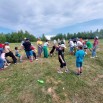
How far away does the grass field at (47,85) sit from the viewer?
8.46 metres

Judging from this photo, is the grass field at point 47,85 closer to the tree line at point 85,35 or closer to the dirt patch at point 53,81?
the dirt patch at point 53,81

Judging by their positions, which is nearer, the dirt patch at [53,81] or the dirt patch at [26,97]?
the dirt patch at [26,97]

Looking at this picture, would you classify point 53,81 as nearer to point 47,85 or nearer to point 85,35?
point 47,85

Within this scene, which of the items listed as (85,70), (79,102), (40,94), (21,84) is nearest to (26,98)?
(40,94)

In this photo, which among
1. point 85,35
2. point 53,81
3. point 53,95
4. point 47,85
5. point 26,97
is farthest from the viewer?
point 85,35

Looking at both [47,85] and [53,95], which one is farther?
[47,85]

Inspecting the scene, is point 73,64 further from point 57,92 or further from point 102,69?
point 57,92

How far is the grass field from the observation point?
8.46 meters

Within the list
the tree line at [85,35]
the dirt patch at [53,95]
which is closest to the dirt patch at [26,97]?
the dirt patch at [53,95]

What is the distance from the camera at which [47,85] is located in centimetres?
939

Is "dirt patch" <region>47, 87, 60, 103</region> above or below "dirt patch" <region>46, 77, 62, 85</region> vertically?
below

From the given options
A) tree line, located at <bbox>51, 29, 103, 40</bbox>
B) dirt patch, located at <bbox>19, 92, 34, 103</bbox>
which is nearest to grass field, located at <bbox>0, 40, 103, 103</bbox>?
dirt patch, located at <bbox>19, 92, 34, 103</bbox>

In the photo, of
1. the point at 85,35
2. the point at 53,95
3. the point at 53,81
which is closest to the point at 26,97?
the point at 53,95

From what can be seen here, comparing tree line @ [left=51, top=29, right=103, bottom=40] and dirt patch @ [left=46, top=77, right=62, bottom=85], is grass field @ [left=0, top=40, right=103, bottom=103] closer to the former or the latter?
dirt patch @ [left=46, top=77, right=62, bottom=85]
